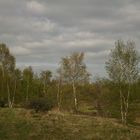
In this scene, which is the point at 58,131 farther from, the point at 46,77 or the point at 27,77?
the point at 46,77

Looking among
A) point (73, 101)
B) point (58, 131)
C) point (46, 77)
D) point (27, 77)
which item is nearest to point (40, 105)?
point (58, 131)

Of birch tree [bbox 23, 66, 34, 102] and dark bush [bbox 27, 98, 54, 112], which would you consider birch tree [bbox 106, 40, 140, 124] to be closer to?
dark bush [bbox 27, 98, 54, 112]

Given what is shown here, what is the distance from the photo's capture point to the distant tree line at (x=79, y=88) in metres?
46.9

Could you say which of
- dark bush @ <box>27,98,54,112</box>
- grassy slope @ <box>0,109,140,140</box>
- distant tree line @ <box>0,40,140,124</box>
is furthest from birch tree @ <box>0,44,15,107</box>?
grassy slope @ <box>0,109,140,140</box>

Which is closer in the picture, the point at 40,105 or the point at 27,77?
the point at 40,105

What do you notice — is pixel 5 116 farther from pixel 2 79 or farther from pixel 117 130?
pixel 2 79

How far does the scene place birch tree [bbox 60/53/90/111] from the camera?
218ft

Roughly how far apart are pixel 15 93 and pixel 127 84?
2812 cm

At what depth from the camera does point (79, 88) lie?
67188mm

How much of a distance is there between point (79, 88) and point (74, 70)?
3.29 m

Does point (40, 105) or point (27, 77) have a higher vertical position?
point (27, 77)

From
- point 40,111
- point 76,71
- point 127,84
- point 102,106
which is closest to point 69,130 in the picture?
point 40,111

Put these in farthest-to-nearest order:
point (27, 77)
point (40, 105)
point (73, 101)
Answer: point (27, 77)
point (73, 101)
point (40, 105)

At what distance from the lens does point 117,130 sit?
27.4 meters
